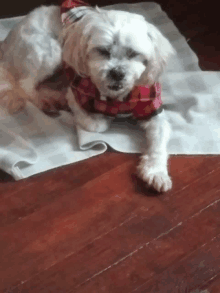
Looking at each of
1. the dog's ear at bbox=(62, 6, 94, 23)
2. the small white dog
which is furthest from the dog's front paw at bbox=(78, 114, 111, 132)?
the dog's ear at bbox=(62, 6, 94, 23)

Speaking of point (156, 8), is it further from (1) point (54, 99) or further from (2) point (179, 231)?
Answer: (2) point (179, 231)

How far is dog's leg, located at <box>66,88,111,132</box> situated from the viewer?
4.25ft

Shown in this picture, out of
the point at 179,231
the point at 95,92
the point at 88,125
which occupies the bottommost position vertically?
the point at 179,231

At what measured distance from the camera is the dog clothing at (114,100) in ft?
3.99

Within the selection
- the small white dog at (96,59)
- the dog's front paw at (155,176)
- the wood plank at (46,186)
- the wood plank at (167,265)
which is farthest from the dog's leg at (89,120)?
the wood plank at (167,265)

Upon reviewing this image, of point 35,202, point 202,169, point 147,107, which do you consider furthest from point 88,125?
point 202,169

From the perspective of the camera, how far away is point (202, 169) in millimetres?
1225

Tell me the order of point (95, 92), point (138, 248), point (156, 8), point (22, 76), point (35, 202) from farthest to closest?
1. point (156, 8)
2. point (22, 76)
3. point (95, 92)
4. point (35, 202)
5. point (138, 248)

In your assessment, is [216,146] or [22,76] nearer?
[216,146]

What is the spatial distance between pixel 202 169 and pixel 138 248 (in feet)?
1.32

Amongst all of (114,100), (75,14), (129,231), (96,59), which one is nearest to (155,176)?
(129,231)

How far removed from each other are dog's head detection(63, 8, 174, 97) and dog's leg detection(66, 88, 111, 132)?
0.17 m

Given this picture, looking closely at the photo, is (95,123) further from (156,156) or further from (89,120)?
(156,156)

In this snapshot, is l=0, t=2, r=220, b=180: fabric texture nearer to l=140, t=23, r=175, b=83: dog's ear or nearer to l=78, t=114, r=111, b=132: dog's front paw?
l=78, t=114, r=111, b=132: dog's front paw
